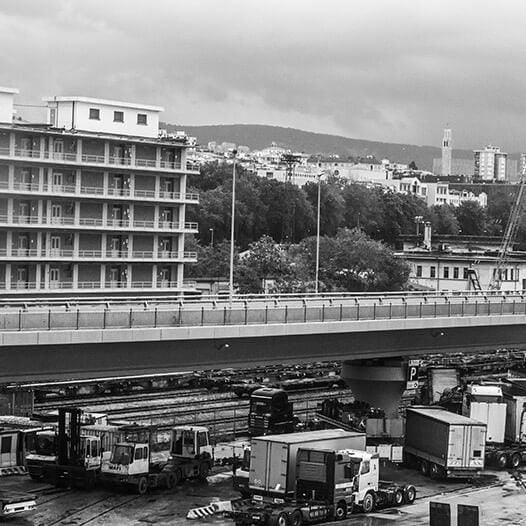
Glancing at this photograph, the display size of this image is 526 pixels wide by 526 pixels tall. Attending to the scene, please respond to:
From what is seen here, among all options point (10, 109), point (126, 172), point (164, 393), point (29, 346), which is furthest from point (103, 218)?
point (29, 346)

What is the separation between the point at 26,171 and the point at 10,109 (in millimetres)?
4451

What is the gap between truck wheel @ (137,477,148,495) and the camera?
44.9 m

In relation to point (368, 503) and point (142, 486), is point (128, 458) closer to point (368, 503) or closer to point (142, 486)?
point (142, 486)

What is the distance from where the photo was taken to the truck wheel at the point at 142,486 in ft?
147

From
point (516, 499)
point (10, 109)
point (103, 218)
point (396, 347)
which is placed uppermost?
point (10, 109)

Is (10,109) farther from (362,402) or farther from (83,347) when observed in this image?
(83,347)

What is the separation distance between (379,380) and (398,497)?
14.5 metres

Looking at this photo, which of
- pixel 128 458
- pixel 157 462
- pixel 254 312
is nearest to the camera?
pixel 128 458

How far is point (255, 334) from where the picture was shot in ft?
160

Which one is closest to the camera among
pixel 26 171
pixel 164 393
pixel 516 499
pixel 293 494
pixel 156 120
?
pixel 293 494

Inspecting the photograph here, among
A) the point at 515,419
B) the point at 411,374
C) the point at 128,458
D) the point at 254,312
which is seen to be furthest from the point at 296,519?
the point at 411,374

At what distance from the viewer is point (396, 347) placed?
56750 mm

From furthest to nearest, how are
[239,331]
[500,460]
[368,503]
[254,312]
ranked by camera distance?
1. [500,460]
2. [254,312]
3. [239,331]
4. [368,503]

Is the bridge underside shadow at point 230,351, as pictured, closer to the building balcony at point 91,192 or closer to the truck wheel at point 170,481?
the truck wheel at point 170,481
